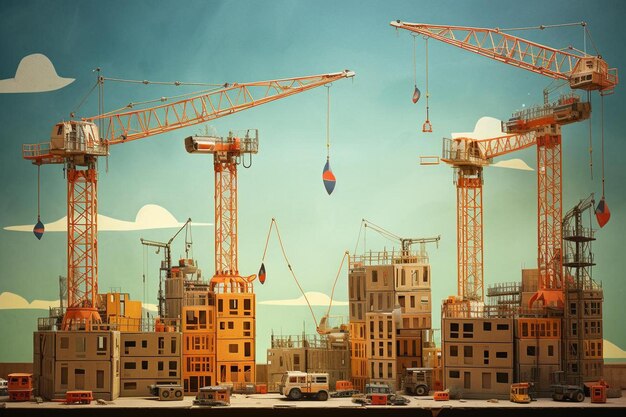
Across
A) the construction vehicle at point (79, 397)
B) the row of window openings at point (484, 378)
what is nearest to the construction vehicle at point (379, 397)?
the row of window openings at point (484, 378)

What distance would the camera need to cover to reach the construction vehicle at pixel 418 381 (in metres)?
99.6

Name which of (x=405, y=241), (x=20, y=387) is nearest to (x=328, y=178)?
(x=405, y=241)

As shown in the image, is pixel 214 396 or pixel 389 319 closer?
pixel 214 396

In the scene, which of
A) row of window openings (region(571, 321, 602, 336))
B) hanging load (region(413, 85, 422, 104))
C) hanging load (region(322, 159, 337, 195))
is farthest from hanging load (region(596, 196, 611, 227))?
hanging load (region(322, 159, 337, 195))

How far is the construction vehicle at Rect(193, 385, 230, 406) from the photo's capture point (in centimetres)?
9331

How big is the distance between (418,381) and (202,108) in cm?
3080

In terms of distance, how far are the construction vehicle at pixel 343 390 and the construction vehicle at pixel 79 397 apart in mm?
18850

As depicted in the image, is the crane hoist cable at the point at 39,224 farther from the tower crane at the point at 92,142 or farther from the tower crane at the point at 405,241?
the tower crane at the point at 405,241

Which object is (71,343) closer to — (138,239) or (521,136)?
(138,239)

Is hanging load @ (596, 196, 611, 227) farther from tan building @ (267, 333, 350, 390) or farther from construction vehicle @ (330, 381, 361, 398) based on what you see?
construction vehicle @ (330, 381, 361, 398)

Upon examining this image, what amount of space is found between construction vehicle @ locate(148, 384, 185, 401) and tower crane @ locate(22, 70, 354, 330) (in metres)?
7.51

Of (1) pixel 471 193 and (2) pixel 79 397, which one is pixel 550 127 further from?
(2) pixel 79 397

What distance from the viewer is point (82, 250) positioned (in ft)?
339

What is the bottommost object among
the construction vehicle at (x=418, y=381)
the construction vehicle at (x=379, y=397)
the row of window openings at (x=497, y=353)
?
the construction vehicle at (x=379, y=397)
